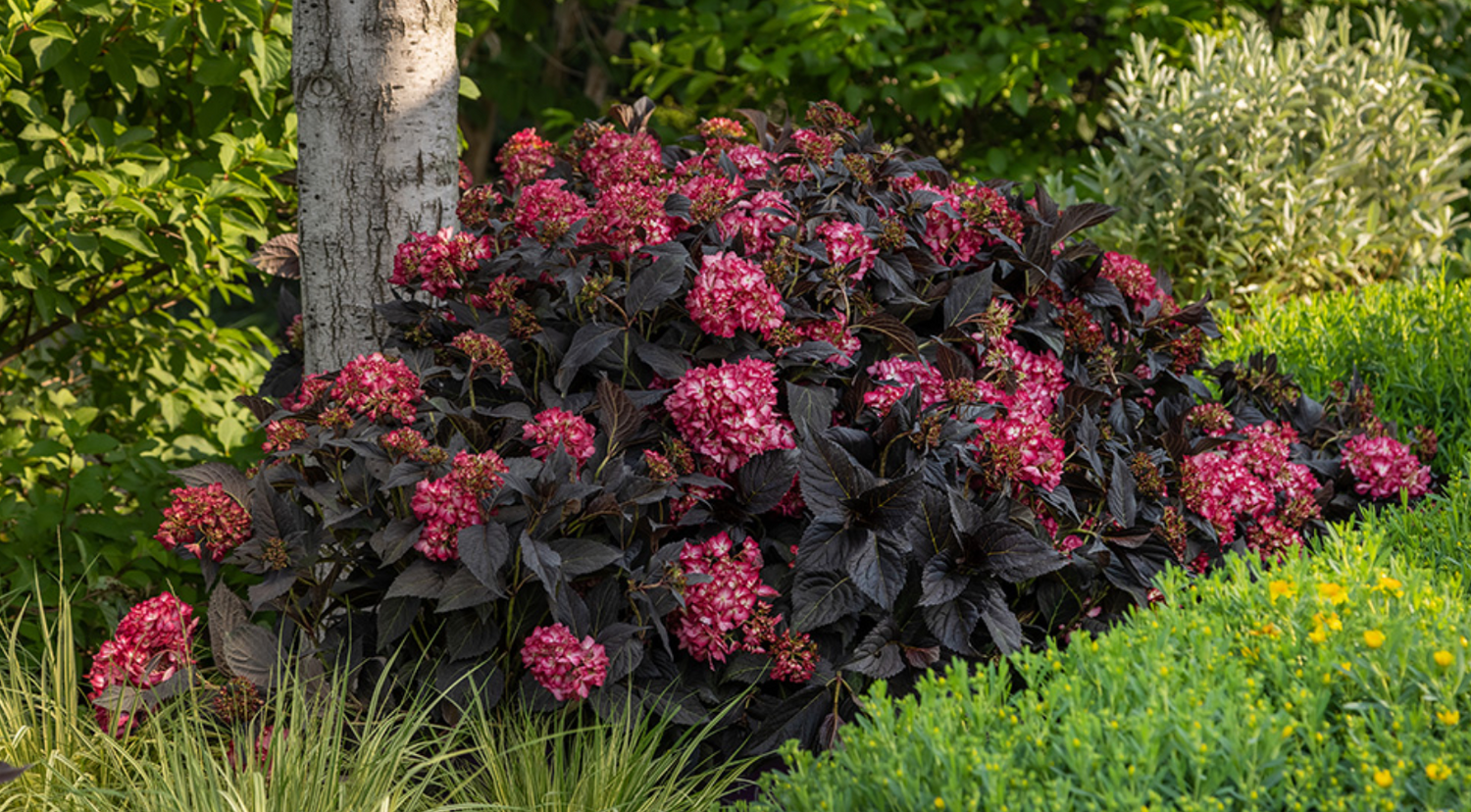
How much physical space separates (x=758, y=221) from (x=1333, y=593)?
4.70ft

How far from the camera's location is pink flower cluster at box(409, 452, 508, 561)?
2076 mm

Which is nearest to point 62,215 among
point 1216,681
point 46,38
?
point 46,38

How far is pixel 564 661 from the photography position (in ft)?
6.87

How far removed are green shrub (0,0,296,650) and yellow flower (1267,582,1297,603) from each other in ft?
8.86

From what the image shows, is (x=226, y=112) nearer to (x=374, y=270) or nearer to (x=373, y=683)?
(x=374, y=270)

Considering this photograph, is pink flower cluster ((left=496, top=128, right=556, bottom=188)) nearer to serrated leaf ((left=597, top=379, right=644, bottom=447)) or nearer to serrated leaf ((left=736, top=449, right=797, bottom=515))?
serrated leaf ((left=597, top=379, right=644, bottom=447))

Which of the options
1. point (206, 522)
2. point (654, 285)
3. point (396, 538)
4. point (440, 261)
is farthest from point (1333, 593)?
point (206, 522)

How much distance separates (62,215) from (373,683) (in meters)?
1.81

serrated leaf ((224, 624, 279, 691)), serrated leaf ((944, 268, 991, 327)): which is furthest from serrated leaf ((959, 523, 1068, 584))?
serrated leaf ((224, 624, 279, 691))

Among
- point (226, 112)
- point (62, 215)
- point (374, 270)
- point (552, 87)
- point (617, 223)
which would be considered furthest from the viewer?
point (552, 87)

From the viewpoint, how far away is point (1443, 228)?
5.09 m

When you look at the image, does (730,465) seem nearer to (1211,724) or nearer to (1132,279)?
(1211,724)

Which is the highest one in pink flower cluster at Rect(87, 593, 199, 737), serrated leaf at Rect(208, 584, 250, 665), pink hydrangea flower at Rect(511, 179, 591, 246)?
pink hydrangea flower at Rect(511, 179, 591, 246)

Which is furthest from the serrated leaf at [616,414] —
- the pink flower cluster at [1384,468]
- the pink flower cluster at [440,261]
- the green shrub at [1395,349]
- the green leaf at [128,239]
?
the green shrub at [1395,349]
